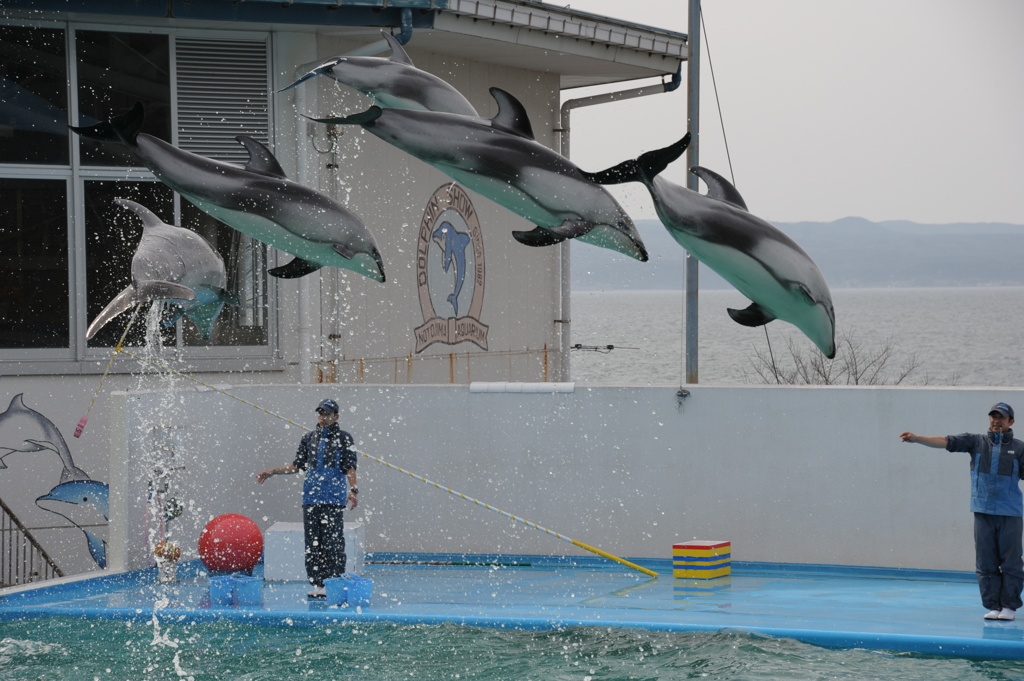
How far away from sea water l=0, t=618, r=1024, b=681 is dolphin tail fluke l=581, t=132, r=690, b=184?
152 inches

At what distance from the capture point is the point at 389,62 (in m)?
5.96

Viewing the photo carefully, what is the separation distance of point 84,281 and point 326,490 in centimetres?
447

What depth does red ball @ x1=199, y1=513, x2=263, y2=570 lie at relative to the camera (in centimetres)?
1056

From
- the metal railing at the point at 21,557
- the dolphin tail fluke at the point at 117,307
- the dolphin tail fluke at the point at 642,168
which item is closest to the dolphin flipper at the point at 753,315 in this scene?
the dolphin tail fluke at the point at 642,168

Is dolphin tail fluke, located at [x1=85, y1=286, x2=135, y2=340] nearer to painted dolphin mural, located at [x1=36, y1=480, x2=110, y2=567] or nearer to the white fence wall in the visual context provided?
the white fence wall

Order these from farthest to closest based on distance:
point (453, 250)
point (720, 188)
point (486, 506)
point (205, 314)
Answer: point (453, 250) < point (486, 506) < point (205, 314) < point (720, 188)

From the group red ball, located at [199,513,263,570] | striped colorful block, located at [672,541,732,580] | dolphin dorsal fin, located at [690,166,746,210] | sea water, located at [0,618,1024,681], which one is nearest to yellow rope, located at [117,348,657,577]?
striped colorful block, located at [672,541,732,580]

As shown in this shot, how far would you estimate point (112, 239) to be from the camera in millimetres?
12914

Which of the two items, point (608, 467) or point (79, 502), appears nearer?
point (608, 467)

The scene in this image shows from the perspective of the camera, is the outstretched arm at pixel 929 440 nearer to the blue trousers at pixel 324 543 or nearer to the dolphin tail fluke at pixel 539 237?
the dolphin tail fluke at pixel 539 237

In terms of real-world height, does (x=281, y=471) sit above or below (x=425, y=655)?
above

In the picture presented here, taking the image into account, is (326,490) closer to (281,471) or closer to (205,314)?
(281,471)

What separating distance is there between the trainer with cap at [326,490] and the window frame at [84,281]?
313cm

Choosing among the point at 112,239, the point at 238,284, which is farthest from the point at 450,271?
the point at 112,239
